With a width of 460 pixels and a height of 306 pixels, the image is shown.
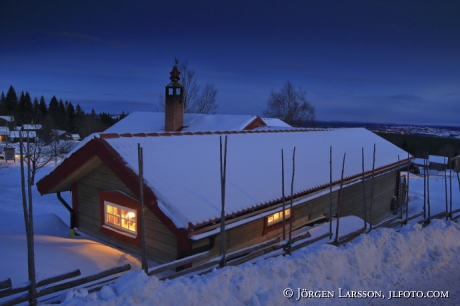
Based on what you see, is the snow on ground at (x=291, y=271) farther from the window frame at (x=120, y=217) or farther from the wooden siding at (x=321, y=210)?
the wooden siding at (x=321, y=210)

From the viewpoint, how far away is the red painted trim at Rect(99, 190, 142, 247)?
7.96m

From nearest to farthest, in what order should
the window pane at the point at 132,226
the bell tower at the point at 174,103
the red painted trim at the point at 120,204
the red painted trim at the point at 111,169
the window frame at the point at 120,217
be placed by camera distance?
1. the red painted trim at the point at 111,169
2. the red painted trim at the point at 120,204
3. the window frame at the point at 120,217
4. the window pane at the point at 132,226
5. the bell tower at the point at 174,103

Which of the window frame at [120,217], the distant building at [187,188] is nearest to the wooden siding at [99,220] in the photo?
the distant building at [187,188]

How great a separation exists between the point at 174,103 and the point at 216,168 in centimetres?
1108

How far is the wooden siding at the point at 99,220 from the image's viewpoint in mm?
7430

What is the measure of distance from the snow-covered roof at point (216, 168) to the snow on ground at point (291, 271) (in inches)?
69.0

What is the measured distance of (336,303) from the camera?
5344mm

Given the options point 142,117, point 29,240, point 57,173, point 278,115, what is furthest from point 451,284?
point 278,115

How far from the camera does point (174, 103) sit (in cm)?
1914

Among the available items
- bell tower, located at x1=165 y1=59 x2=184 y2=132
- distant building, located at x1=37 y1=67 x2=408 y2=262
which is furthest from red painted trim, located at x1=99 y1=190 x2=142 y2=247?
bell tower, located at x1=165 y1=59 x2=184 y2=132

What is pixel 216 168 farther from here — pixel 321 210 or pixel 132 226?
pixel 321 210

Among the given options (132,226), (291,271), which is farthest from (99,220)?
(291,271)

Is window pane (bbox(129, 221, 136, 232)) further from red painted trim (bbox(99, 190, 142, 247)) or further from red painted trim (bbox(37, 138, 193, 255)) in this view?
red painted trim (bbox(37, 138, 193, 255))

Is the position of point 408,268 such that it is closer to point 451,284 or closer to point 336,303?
point 451,284
